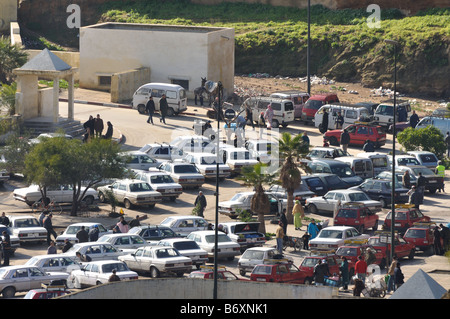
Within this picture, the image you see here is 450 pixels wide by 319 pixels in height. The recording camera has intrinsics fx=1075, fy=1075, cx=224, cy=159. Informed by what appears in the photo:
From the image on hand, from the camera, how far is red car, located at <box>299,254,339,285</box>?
30.7 m

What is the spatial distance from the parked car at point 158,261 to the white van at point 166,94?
72.9 feet

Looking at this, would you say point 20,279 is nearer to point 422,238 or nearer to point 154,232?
point 154,232

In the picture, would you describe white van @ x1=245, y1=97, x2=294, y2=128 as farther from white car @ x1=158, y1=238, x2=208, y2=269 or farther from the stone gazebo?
white car @ x1=158, y1=238, x2=208, y2=269

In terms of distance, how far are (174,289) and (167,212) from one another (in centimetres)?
1426

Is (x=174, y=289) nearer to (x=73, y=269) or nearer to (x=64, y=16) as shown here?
(x=73, y=269)

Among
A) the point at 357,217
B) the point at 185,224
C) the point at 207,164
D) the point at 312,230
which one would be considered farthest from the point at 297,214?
the point at 207,164

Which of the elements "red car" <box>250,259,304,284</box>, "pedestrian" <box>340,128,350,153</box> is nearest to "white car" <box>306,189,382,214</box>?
"pedestrian" <box>340,128,350,153</box>

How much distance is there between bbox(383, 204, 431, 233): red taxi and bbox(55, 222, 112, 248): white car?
9576 mm

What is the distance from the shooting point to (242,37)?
7219 cm

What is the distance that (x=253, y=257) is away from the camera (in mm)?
32000

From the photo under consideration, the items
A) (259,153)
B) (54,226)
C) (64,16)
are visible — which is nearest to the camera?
(54,226)

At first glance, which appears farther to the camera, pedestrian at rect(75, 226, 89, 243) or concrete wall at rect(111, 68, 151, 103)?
concrete wall at rect(111, 68, 151, 103)

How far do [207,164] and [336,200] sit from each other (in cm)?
651
